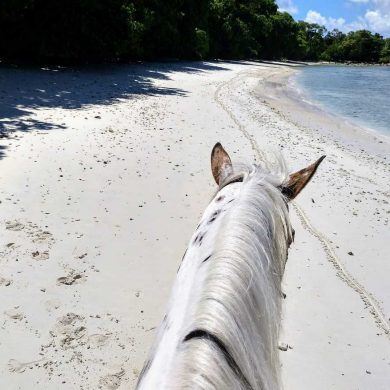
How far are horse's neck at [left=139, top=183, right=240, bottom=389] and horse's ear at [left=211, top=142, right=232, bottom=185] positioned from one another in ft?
2.20

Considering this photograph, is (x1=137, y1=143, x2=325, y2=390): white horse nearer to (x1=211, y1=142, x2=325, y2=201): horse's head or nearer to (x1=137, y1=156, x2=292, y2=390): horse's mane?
(x1=137, y1=156, x2=292, y2=390): horse's mane

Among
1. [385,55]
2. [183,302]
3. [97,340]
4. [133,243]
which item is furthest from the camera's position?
[385,55]

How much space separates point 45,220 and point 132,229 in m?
1.06

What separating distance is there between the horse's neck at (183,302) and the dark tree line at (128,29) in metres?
16.6

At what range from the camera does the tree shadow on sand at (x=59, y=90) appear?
9.34 m

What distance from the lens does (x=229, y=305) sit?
1.44 m

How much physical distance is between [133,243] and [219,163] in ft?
7.43

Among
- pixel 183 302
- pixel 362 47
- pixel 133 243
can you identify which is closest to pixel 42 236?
pixel 133 243

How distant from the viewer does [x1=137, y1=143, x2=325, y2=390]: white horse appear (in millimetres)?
1273

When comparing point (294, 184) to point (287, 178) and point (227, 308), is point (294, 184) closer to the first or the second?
point (287, 178)

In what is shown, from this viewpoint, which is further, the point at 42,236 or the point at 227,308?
the point at 42,236

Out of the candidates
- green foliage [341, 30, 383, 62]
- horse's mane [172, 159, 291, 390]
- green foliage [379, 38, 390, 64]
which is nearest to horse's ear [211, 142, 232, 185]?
horse's mane [172, 159, 291, 390]

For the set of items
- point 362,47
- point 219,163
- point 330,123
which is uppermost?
point 219,163

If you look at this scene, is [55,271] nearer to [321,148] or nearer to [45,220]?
[45,220]
